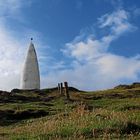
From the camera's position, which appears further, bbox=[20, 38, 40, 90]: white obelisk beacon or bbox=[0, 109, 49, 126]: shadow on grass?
bbox=[20, 38, 40, 90]: white obelisk beacon

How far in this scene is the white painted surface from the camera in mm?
84375

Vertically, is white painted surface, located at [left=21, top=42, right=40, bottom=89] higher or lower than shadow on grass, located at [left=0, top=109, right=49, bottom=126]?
higher

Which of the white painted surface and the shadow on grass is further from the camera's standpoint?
the white painted surface

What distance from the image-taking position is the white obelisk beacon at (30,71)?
84375mm

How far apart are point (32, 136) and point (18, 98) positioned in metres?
34.5

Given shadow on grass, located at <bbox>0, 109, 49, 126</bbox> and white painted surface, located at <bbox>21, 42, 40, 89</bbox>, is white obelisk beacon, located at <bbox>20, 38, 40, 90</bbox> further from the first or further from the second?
shadow on grass, located at <bbox>0, 109, 49, 126</bbox>

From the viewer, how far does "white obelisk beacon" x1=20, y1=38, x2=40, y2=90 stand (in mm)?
84375

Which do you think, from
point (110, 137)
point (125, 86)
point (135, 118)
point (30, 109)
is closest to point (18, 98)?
point (30, 109)

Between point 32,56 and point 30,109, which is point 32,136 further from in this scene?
point 32,56

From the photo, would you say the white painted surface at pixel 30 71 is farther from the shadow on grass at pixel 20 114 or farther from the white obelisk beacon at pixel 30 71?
the shadow on grass at pixel 20 114

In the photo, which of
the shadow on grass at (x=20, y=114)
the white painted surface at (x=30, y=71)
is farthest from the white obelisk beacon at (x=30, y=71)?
the shadow on grass at (x=20, y=114)

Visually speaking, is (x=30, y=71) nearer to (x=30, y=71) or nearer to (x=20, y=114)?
(x=30, y=71)

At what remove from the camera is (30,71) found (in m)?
84.8

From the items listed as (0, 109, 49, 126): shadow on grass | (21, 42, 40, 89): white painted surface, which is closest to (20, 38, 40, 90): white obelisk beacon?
(21, 42, 40, 89): white painted surface
